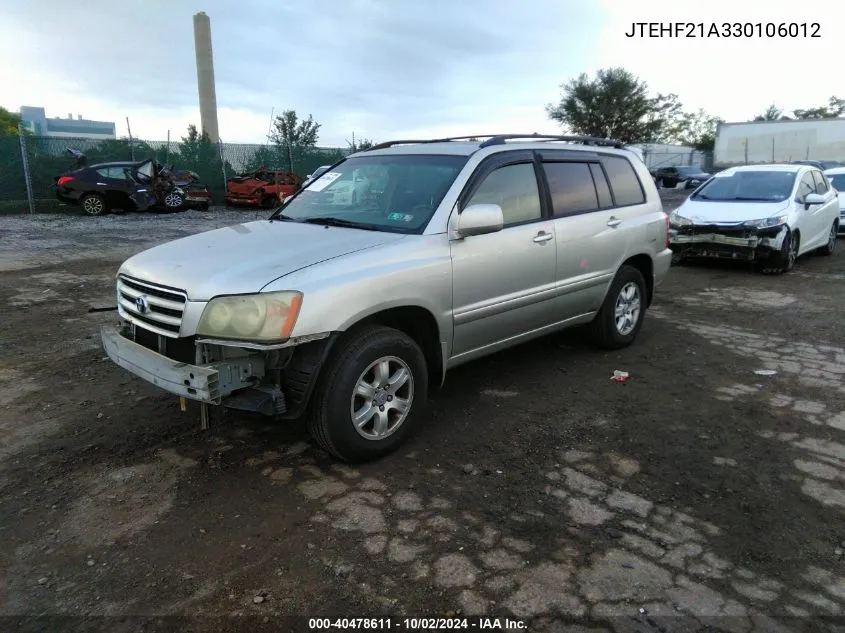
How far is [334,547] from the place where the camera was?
2.87 metres

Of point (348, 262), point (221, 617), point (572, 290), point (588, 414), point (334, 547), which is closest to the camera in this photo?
point (221, 617)

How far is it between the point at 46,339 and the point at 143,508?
3.56m

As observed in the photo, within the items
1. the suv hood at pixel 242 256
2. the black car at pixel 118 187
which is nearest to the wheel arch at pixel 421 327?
the suv hood at pixel 242 256

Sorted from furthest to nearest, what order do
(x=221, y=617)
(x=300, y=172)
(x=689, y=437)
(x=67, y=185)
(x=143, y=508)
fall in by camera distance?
1. (x=300, y=172)
2. (x=67, y=185)
3. (x=689, y=437)
4. (x=143, y=508)
5. (x=221, y=617)

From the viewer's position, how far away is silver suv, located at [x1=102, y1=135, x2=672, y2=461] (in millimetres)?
3223

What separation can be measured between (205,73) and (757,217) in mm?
49267

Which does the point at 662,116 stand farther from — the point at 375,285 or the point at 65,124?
the point at 65,124

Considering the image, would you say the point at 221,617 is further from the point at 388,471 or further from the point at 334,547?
the point at 388,471

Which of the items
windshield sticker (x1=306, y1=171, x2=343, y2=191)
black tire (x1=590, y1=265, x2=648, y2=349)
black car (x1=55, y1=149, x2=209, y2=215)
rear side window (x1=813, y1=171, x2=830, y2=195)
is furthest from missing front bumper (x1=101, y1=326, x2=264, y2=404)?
black car (x1=55, y1=149, x2=209, y2=215)

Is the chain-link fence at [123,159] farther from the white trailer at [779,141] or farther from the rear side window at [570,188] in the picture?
the rear side window at [570,188]

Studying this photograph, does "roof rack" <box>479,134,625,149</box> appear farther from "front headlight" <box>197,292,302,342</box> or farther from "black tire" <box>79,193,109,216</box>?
"black tire" <box>79,193,109,216</box>

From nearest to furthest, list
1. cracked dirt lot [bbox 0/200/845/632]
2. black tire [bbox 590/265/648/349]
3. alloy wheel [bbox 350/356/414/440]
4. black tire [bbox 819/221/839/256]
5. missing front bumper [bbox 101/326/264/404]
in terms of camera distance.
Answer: cracked dirt lot [bbox 0/200/845/632], missing front bumper [bbox 101/326/264/404], alloy wheel [bbox 350/356/414/440], black tire [bbox 590/265/648/349], black tire [bbox 819/221/839/256]

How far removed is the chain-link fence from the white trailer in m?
17.6

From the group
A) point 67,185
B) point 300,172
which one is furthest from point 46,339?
point 300,172
